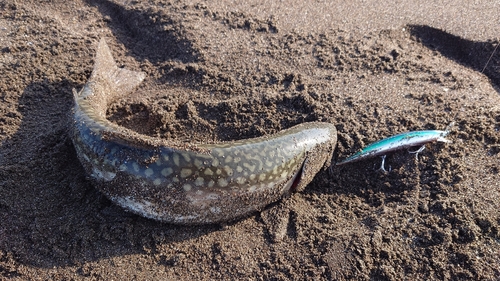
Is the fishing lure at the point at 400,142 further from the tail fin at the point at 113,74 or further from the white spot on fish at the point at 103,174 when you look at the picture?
the tail fin at the point at 113,74

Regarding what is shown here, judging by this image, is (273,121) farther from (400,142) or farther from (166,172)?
(166,172)

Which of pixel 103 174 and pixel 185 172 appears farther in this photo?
pixel 103 174

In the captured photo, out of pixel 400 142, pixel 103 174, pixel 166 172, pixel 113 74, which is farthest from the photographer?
pixel 113 74

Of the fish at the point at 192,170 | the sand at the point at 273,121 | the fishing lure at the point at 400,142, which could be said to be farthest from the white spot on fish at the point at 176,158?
the fishing lure at the point at 400,142

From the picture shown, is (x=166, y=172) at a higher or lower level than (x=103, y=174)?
higher

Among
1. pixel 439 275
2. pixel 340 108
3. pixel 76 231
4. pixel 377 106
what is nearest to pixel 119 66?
pixel 76 231

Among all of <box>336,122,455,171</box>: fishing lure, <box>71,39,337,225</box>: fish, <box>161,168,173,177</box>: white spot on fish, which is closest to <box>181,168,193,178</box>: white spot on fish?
<box>71,39,337,225</box>: fish

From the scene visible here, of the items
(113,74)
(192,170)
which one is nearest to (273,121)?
(192,170)
